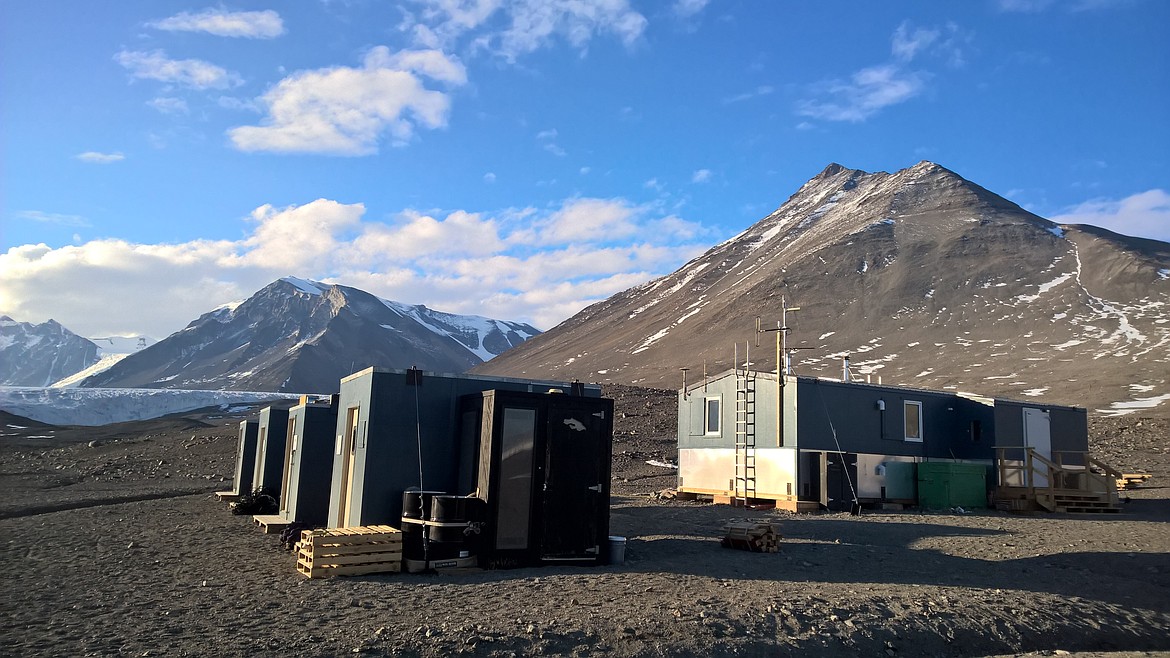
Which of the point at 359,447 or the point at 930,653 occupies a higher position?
the point at 359,447

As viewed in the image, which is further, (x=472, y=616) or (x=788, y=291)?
(x=788, y=291)

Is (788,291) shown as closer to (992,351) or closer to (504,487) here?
(992,351)

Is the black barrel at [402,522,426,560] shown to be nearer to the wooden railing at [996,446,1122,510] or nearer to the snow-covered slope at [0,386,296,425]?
the wooden railing at [996,446,1122,510]

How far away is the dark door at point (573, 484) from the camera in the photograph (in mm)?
12805

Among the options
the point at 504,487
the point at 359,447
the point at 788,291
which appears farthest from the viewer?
the point at 788,291

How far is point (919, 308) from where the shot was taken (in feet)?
341

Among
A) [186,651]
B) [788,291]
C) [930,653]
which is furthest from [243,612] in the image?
→ [788,291]

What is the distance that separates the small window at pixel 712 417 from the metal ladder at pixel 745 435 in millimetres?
1092

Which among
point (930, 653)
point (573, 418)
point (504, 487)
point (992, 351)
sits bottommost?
point (930, 653)

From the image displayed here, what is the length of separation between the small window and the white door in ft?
35.4

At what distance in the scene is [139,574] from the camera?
465 inches

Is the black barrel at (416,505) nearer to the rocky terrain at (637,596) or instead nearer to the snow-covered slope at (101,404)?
the rocky terrain at (637,596)

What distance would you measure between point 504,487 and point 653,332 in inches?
4238

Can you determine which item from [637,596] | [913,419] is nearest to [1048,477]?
[913,419]
